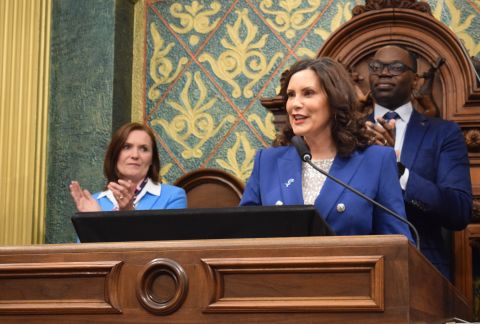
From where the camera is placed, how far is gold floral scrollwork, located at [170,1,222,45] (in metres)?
5.24

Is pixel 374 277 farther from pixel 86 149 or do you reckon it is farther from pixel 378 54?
pixel 86 149

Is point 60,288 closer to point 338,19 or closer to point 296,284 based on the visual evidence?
point 296,284

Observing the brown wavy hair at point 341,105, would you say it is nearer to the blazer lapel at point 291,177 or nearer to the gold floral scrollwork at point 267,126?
the blazer lapel at point 291,177

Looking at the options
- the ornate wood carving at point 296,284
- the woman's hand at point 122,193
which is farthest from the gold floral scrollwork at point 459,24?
the ornate wood carving at point 296,284

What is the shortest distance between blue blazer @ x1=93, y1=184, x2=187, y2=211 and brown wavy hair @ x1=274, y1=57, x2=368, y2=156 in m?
1.17

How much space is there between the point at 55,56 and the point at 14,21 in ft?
0.98

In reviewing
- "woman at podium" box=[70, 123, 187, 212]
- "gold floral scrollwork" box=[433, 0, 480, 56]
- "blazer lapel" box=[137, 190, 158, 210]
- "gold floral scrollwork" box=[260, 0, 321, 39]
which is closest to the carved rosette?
"gold floral scrollwork" box=[433, 0, 480, 56]

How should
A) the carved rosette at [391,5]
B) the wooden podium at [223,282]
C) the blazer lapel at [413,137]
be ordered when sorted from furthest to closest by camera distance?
1. the carved rosette at [391,5]
2. the blazer lapel at [413,137]
3. the wooden podium at [223,282]

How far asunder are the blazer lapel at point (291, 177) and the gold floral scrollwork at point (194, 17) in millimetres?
2167

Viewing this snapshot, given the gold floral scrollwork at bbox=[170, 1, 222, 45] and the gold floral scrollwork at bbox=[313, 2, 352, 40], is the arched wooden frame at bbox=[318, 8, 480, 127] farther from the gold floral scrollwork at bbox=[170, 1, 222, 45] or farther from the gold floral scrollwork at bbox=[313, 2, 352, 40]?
the gold floral scrollwork at bbox=[170, 1, 222, 45]

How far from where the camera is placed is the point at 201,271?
2270 millimetres

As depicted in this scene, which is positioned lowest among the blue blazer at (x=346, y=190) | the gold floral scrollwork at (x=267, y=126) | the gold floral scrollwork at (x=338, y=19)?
the blue blazer at (x=346, y=190)

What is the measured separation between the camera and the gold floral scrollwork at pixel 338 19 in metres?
4.98

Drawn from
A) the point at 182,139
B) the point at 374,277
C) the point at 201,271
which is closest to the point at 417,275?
the point at 374,277
